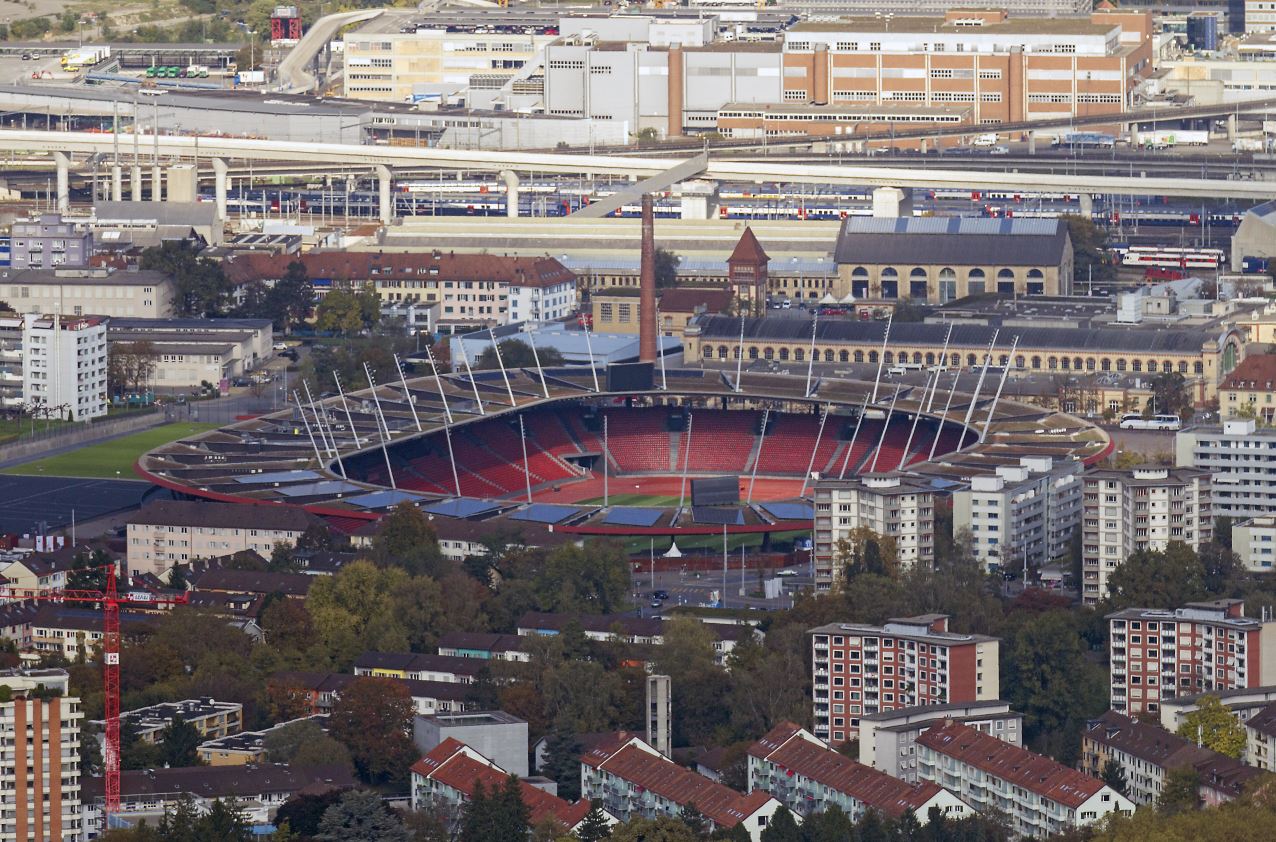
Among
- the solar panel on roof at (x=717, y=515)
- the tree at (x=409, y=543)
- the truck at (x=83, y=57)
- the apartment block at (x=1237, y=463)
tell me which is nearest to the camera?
the tree at (x=409, y=543)

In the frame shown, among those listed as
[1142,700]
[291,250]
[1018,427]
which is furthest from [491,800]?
[291,250]

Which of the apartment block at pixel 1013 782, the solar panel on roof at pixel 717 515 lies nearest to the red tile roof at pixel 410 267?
the solar panel on roof at pixel 717 515

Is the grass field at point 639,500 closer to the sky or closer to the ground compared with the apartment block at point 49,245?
closer to the ground

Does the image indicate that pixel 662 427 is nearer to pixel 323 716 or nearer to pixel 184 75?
pixel 323 716

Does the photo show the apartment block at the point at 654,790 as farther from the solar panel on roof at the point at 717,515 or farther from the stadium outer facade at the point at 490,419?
the solar panel on roof at the point at 717,515

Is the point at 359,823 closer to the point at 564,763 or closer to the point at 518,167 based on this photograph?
the point at 564,763

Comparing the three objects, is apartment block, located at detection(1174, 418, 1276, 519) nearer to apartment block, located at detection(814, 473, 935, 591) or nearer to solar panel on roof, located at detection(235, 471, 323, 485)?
apartment block, located at detection(814, 473, 935, 591)
